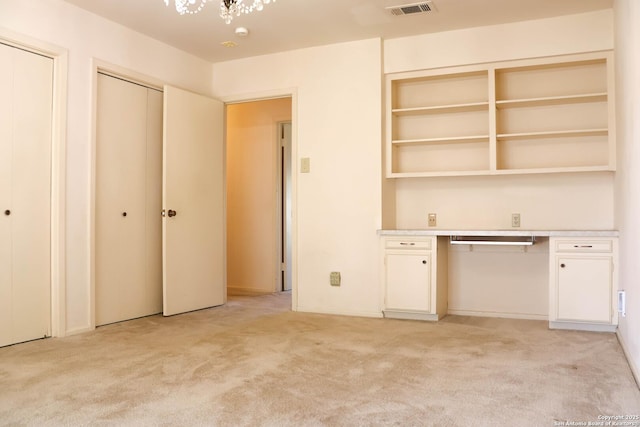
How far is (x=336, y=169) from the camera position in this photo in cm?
485

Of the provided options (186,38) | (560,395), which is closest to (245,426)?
(560,395)

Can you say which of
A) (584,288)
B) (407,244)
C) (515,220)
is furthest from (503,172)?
(584,288)

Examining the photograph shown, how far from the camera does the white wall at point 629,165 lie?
2.73 m

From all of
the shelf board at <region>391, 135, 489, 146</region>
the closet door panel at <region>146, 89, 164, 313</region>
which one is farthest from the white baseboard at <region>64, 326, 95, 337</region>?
the shelf board at <region>391, 135, 489, 146</region>

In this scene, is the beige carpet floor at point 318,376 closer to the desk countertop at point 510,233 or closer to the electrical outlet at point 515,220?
the desk countertop at point 510,233

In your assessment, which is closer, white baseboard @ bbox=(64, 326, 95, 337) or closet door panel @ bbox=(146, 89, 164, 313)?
white baseboard @ bbox=(64, 326, 95, 337)

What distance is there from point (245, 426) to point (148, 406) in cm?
52

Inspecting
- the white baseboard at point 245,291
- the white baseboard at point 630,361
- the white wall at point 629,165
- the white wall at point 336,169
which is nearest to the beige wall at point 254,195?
the white baseboard at point 245,291

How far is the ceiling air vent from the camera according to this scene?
3.96 meters

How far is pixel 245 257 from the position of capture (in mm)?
6480

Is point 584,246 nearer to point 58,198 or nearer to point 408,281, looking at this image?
point 408,281

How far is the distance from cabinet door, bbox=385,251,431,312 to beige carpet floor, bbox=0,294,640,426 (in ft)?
0.82

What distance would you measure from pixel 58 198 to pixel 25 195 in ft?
0.75

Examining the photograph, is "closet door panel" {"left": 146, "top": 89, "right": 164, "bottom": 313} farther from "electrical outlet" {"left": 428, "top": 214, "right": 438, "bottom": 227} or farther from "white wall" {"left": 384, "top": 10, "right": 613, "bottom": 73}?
"electrical outlet" {"left": 428, "top": 214, "right": 438, "bottom": 227}
